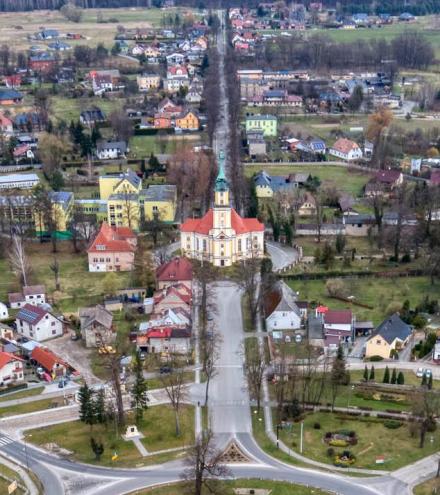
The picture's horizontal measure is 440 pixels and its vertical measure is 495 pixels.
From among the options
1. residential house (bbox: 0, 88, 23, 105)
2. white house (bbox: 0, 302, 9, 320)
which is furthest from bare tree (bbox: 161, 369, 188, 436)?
residential house (bbox: 0, 88, 23, 105)

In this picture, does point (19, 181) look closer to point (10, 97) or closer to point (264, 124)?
point (264, 124)

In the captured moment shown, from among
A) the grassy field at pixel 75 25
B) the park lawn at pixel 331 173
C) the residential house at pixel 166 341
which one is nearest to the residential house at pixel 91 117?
the park lawn at pixel 331 173

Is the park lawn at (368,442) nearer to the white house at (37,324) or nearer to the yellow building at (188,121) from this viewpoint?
the white house at (37,324)

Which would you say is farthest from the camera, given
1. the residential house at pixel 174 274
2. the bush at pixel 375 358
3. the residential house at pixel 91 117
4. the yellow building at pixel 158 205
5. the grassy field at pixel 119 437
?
the residential house at pixel 91 117

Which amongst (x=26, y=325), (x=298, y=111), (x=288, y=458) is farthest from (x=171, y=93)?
(x=288, y=458)

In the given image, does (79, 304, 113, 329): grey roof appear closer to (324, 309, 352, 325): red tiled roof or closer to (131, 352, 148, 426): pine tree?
(131, 352, 148, 426): pine tree
